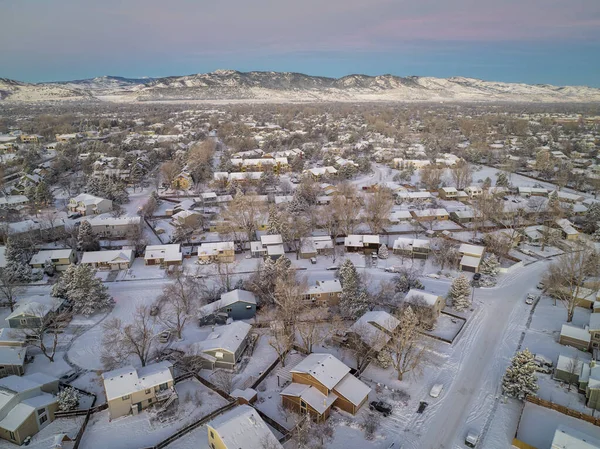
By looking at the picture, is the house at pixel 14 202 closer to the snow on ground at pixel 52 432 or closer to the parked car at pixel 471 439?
the snow on ground at pixel 52 432

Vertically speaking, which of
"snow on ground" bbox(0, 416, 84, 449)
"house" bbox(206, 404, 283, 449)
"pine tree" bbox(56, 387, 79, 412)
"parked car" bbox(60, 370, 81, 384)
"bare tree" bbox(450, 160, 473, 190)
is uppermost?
"bare tree" bbox(450, 160, 473, 190)

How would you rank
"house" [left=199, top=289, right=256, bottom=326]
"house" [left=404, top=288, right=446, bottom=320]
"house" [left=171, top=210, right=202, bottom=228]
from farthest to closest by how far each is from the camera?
1. "house" [left=171, top=210, right=202, bottom=228]
2. "house" [left=199, top=289, right=256, bottom=326]
3. "house" [left=404, top=288, right=446, bottom=320]

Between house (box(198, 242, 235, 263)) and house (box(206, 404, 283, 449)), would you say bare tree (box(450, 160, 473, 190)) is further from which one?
house (box(206, 404, 283, 449))

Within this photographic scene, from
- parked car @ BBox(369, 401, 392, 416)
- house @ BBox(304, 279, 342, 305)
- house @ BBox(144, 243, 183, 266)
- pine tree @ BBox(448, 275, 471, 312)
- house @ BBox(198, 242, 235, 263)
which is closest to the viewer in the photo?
parked car @ BBox(369, 401, 392, 416)

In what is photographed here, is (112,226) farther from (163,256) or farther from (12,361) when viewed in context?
(12,361)

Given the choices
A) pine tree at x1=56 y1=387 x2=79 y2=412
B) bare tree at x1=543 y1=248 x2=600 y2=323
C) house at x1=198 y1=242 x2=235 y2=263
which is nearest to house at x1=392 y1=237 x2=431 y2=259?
bare tree at x1=543 y1=248 x2=600 y2=323
